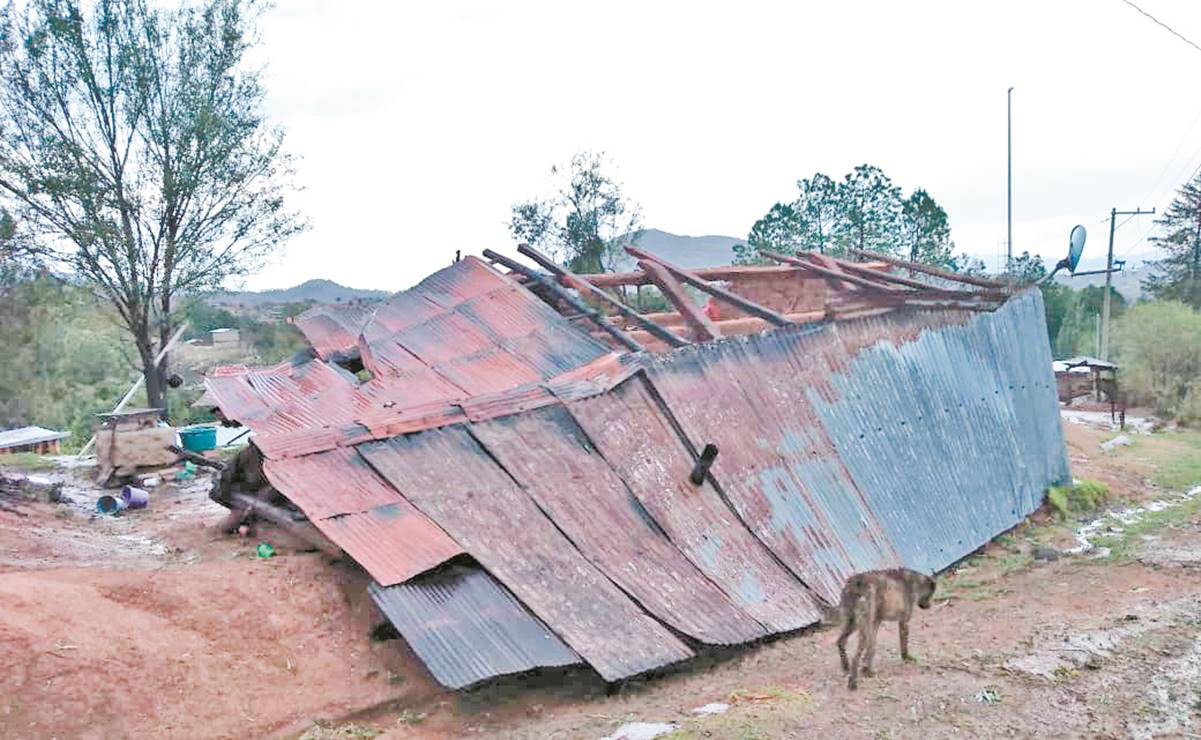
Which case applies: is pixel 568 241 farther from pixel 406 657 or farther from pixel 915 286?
pixel 406 657

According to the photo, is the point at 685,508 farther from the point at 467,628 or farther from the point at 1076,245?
the point at 1076,245

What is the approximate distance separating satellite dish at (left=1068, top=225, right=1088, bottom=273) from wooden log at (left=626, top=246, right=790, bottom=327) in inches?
286

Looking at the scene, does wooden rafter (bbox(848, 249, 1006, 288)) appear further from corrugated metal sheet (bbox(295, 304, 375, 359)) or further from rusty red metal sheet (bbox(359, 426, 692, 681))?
rusty red metal sheet (bbox(359, 426, 692, 681))

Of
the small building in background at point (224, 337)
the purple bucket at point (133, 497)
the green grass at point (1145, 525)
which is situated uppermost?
the small building in background at point (224, 337)

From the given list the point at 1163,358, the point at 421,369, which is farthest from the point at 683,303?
the point at 1163,358

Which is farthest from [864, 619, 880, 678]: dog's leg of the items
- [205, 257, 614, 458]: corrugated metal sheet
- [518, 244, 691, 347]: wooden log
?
[518, 244, 691, 347]: wooden log

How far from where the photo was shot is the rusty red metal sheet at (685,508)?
794 centimetres

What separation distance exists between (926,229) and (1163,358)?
1119 cm

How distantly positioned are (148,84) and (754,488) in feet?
58.7

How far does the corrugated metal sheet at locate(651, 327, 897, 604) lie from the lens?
8719 mm

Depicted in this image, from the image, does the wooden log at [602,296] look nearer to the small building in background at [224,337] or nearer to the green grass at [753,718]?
the green grass at [753,718]

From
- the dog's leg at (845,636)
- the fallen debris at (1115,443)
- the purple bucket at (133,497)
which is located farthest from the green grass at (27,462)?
the fallen debris at (1115,443)

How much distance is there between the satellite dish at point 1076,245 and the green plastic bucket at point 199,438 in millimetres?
15281

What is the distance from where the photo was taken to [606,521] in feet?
25.9
